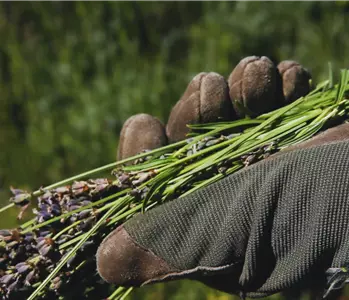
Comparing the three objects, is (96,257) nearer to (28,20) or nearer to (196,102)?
(196,102)

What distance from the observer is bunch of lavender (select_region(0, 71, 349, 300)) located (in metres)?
1.71

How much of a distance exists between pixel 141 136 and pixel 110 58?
2.78m

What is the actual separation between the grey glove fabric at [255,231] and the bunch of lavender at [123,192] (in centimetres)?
6

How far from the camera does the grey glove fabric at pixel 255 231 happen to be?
160cm

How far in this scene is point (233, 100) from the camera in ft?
5.86

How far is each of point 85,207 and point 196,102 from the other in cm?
34

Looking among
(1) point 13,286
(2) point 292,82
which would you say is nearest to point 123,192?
(1) point 13,286

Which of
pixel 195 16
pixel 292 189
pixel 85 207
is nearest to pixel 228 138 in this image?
pixel 292 189

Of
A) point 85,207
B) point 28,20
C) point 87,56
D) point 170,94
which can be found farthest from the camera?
point 28,20

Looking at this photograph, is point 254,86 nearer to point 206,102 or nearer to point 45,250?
point 206,102

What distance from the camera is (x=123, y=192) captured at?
1734 mm

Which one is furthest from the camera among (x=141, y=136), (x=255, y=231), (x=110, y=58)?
(x=110, y=58)

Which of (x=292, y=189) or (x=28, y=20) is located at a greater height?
(x=28, y=20)

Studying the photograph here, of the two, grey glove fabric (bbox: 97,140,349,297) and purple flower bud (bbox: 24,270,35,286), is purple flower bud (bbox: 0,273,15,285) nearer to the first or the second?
purple flower bud (bbox: 24,270,35,286)
